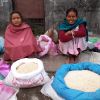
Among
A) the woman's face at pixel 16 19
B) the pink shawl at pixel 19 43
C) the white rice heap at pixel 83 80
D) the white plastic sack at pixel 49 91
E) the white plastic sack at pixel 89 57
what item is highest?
Answer: the woman's face at pixel 16 19

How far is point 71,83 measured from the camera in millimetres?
3707

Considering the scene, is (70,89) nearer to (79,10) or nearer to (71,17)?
(71,17)

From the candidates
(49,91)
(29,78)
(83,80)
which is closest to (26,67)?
(29,78)

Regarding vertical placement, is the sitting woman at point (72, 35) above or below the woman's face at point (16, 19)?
below

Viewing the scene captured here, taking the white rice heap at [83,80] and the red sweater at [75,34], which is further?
the red sweater at [75,34]

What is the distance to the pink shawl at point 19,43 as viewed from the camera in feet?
16.4

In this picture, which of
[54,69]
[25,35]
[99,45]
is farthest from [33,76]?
[99,45]

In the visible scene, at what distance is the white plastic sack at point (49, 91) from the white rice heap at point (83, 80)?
206 mm

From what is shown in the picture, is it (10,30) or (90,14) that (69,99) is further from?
(90,14)

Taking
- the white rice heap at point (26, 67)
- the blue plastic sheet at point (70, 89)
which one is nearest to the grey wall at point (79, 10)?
the white rice heap at point (26, 67)

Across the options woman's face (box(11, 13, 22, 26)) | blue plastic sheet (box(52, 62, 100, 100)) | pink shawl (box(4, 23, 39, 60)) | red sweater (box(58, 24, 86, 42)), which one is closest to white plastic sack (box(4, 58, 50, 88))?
blue plastic sheet (box(52, 62, 100, 100))

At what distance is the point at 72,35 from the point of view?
5.01m

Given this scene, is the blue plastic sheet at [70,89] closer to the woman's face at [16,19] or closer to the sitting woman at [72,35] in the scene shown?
the sitting woman at [72,35]

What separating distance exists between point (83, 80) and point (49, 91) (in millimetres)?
488
